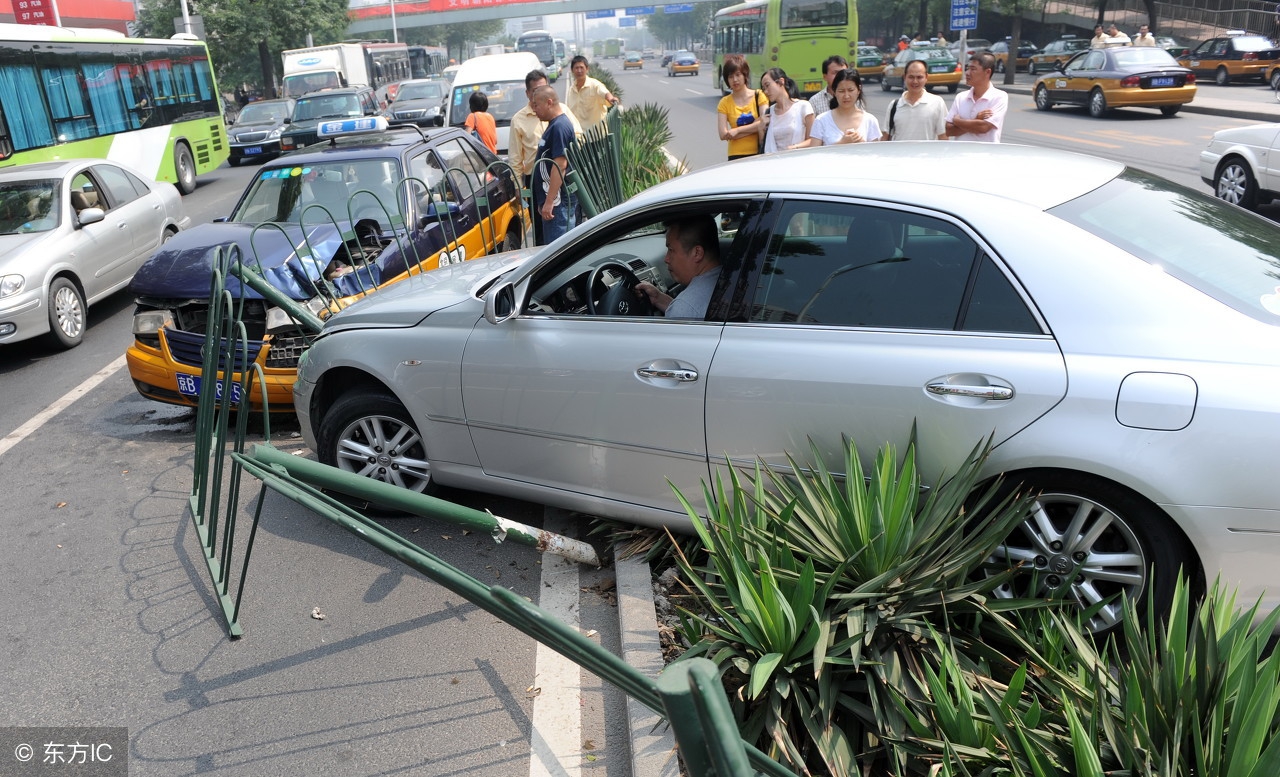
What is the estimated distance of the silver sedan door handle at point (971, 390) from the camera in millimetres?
3141

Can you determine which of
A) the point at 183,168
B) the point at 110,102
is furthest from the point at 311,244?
the point at 183,168

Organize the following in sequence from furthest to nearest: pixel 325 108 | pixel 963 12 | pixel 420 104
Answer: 1. pixel 420 104
2. pixel 325 108
3. pixel 963 12

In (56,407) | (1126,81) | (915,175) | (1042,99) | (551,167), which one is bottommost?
(56,407)

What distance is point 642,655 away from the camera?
11.5ft

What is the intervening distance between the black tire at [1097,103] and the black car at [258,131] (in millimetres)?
19613

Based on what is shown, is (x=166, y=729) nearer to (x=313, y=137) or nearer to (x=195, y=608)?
(x=195, y=608)

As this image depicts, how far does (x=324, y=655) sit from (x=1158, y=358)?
3069 mm

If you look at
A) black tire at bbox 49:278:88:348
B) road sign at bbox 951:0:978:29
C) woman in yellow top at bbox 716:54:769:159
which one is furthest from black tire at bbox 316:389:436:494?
road sign at bbox 951:0:978:29

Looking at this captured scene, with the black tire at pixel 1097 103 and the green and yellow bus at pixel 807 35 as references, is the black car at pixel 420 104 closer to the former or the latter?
the green and yellow bus at pixel 807 35

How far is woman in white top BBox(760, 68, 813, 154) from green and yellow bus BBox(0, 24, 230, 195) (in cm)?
1149

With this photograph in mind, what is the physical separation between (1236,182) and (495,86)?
1537cm

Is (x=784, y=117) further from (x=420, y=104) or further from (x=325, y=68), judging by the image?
(x=325, y=68)

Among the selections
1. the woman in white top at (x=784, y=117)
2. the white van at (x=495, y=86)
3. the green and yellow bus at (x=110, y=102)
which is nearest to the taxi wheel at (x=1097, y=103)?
the white van at (x=495, y=86)

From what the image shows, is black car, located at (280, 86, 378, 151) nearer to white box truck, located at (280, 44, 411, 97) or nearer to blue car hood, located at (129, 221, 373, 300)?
white box truck, located at (280, 44, 411, 97)
